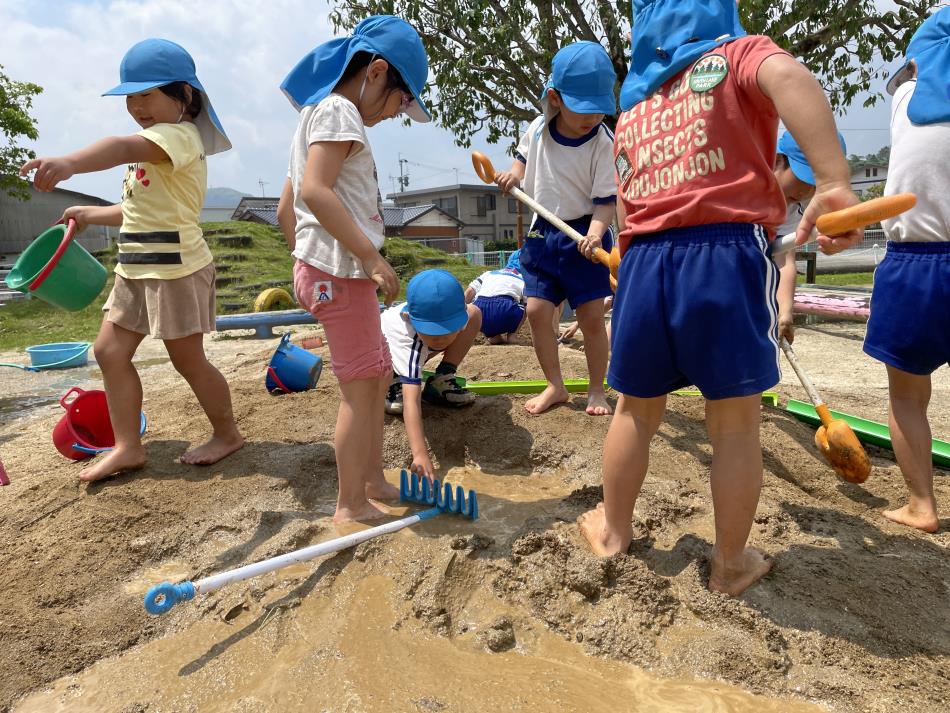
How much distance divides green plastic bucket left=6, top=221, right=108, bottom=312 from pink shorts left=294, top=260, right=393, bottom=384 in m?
1.40

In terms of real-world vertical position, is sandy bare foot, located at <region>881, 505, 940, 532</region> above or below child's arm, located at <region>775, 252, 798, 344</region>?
below

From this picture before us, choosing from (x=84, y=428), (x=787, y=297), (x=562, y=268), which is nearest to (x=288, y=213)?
(x=562, y=268)

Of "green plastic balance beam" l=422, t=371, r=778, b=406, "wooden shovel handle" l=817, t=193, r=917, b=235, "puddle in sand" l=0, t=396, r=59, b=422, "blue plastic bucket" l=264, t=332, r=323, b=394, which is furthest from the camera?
"puddle in sand" l=0, t=396, r=59, b=422

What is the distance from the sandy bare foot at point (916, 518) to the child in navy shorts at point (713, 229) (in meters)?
0.77

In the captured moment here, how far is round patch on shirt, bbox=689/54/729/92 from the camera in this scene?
157 cm

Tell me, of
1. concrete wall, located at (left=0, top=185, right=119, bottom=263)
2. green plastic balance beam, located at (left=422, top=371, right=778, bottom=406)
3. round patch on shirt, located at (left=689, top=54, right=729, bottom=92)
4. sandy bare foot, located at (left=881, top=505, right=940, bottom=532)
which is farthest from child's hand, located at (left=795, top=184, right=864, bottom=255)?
concrete wall, located at (left=0, top=185, right=119, bottom=263)

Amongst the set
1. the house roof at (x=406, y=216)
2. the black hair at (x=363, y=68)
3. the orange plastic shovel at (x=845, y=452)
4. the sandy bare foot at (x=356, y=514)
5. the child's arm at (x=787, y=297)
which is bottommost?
the sandy bare foot at (x=356, y=514)

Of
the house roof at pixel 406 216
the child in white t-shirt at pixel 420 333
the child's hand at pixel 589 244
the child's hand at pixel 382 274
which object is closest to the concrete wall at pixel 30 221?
the house roof at pixel 406 216

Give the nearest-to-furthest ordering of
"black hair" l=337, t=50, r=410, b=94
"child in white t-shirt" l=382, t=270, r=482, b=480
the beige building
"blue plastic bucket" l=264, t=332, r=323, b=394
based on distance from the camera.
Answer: "black hair" l=337, t=50, r=410, b=94 < "child in white t-shirt" l=382, t=270, r=482, b=480 < "blue plastic bucket" l=264, t=332, r=323, b=394 < the beige building

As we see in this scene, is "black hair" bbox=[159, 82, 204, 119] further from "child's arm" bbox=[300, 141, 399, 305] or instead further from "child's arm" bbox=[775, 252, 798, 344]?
"child's arm" bbox=[775, 252, 798, 344]

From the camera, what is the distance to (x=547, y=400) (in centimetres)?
323

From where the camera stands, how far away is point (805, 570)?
1853 millimetres

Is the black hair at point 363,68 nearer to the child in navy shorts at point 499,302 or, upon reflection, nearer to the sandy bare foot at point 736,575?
the sandy bare foot at point 736,575

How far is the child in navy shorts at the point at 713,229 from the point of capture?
157 centimetres
